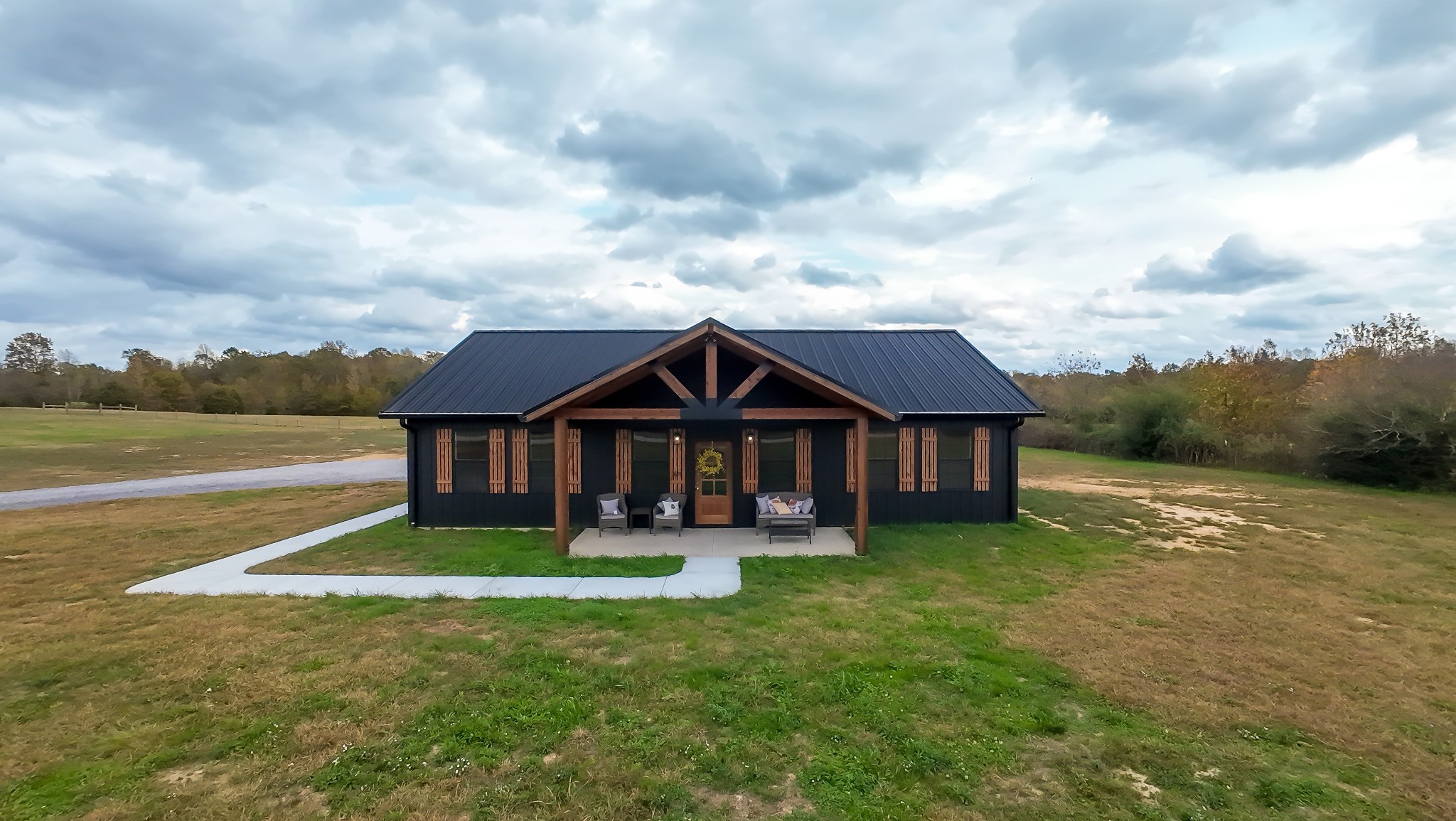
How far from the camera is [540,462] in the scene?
12320mm

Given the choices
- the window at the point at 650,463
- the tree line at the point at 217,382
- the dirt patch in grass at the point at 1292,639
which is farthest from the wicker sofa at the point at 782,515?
the tree line at the point at 217,382

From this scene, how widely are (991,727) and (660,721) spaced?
2634mm

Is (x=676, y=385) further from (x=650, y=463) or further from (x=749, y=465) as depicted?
(x=749, y=465)

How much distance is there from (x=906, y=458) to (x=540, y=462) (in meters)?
7.81

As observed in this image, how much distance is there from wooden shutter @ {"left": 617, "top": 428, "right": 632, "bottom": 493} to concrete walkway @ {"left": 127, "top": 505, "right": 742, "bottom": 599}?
3.40 m

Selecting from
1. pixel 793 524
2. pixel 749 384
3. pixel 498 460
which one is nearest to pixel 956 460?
pixel 793 524

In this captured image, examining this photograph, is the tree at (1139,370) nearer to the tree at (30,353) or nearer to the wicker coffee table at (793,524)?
the wicker coffee table at (793,524)

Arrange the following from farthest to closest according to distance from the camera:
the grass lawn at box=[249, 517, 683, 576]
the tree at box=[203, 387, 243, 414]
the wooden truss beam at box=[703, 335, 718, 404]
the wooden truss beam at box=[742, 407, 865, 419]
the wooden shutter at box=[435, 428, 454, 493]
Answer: the tree at box=[203, 387, 243, 414]
the wooden shutter at box=[435, 428, 454, 493]
the wooden truss beam at box=[742, 407, 865, 419]
the wooden truss beam at box=[703, 335, 718, 404]
the grass lawn at box=[249, 517, 683, 576]

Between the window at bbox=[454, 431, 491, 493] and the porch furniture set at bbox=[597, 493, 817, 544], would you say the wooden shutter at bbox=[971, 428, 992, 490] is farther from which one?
the window at bbox=[454, 431, 491, 493]

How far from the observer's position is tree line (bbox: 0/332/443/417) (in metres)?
57.8

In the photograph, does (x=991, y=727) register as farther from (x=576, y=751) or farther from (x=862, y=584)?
(x=862, y=584)

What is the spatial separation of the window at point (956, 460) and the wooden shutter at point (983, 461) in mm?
141

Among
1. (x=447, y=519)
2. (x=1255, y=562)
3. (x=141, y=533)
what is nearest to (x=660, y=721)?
(x=447, y=519)

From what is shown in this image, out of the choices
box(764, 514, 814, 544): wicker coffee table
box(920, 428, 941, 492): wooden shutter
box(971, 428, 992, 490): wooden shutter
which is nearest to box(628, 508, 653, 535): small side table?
box(764, 514, 814, 544): wicker coffee table
